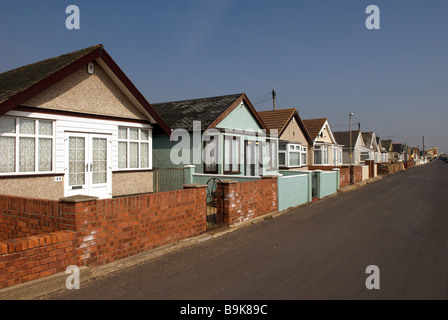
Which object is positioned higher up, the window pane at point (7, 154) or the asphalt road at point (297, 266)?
the window pane at point (7, 154)

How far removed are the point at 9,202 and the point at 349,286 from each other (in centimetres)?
620

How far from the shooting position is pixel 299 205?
526 inches

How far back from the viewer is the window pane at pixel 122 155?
1086cm

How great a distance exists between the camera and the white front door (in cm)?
923

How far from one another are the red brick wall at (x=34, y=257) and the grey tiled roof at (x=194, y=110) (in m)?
9.80

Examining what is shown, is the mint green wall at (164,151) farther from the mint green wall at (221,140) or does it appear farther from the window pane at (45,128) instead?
the window pane at (45,128)

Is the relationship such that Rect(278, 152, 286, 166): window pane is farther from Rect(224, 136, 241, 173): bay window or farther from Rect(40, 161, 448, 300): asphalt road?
Rect(40, 161, 448, 300): asphalt road

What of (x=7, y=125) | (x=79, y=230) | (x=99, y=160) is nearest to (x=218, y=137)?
→ (x=99, y=160)

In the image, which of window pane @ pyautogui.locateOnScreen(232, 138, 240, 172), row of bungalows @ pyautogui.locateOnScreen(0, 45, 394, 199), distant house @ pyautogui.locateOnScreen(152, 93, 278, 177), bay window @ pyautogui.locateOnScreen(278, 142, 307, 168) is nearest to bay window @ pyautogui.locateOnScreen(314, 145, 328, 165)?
bay window @ pyautogui.locateOnScreen(278, 142, 307, 168)

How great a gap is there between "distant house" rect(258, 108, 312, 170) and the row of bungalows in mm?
6652

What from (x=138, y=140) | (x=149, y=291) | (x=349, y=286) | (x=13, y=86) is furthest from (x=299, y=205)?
(x=13, y=86)

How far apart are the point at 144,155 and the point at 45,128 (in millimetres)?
3637

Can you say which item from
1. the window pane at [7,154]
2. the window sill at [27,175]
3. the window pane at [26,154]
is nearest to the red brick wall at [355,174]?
the window sill at [27,175]
